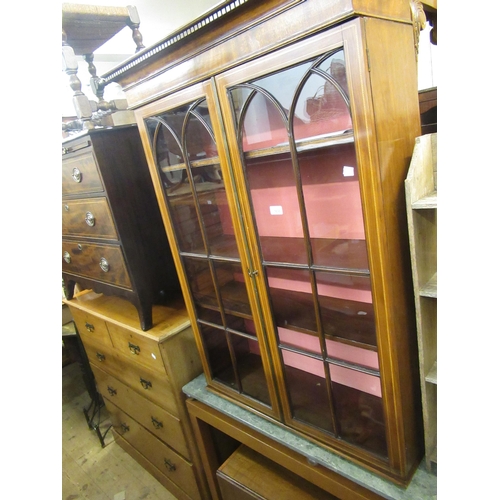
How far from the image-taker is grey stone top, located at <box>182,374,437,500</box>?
0.84 m

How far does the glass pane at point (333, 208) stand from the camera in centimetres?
79

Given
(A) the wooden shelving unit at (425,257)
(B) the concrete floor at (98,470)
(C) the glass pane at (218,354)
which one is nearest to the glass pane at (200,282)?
(C) the glass pane at (218,354)

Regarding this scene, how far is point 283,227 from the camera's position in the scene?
97cm

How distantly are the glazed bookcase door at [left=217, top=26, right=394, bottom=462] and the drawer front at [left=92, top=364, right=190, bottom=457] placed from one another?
73 centimetres

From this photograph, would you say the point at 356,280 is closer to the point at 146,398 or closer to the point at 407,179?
the point at 407,179

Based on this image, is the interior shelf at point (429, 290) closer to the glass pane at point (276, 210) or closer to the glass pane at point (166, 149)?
the glass pane at point (276, 210)

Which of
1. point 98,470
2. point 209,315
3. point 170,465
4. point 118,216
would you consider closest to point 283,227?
point 209,315

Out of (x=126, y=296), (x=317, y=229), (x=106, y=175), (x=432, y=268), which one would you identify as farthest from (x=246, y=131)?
(x=126, y=296)

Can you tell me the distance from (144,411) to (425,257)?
1547mm

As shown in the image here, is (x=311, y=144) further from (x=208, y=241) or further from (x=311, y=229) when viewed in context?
(x=208, y=241)
